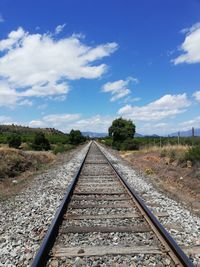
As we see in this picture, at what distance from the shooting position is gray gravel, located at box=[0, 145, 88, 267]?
5.29 meters

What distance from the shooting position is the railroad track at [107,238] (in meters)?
4.96

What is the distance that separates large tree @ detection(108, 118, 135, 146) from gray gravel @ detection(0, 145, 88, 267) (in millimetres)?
57482

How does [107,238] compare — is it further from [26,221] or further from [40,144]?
[40,144]

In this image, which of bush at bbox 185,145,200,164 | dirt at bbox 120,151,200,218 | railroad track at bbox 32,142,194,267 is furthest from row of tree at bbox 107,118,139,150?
railroad track at bbox 32,142,194,267

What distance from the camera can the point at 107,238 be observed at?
5938 mm

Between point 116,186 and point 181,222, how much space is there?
4.80 m

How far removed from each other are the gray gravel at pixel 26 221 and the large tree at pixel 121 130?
5748cm

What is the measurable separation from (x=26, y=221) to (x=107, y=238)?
6.68 feet

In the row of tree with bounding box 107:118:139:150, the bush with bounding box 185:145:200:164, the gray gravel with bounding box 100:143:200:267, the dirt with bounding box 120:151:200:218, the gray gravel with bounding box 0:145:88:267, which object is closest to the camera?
the gray gravel with bounding box 0:145:88:267

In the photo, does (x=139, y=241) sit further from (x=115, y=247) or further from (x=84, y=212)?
(x=84, y=212)

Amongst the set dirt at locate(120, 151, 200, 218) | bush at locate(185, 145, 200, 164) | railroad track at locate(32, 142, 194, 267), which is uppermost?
bush at locate(185, 145, 200, 164)

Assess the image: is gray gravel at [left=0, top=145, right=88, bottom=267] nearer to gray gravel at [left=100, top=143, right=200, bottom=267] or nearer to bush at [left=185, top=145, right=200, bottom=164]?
gray gravel at [left=100, top=143, right=200, bottom=267]

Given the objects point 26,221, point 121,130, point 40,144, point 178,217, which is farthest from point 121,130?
point 26,221

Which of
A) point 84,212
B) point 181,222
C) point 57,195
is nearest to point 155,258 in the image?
point 181,222
